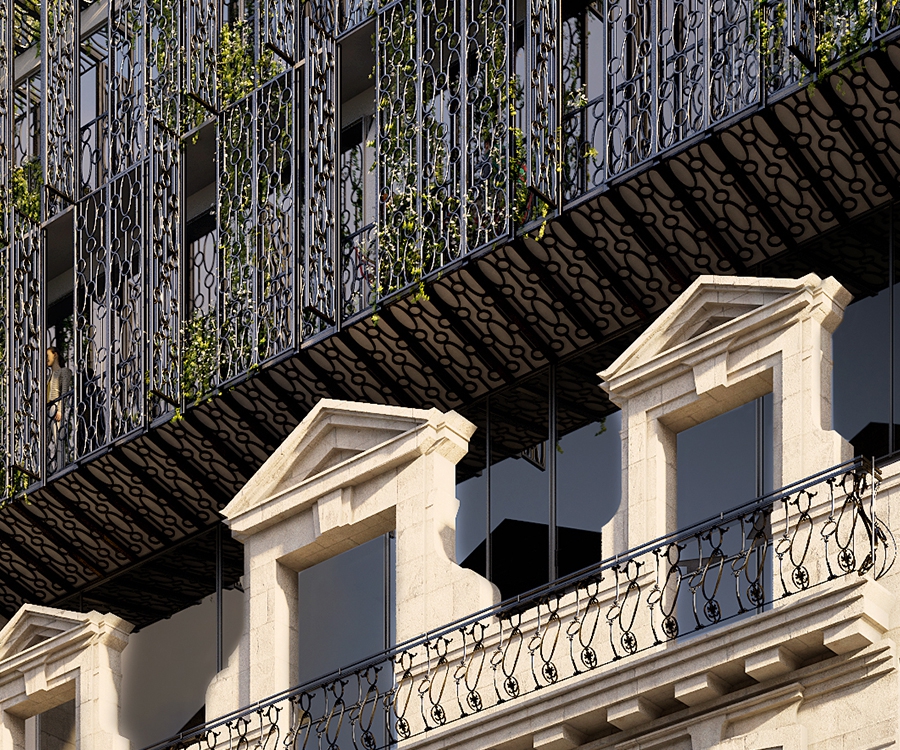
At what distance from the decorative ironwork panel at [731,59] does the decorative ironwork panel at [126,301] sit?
698 cm

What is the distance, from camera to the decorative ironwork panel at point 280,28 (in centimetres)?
2562

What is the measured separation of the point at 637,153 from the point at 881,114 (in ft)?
7.28

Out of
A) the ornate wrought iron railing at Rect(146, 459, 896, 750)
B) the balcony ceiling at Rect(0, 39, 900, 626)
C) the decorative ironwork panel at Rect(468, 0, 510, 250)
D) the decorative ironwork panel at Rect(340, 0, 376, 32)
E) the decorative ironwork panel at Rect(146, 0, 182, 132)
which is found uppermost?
the decorative ironwork panel at Rect(146, 0, 182, 132)

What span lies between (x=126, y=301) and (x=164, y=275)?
646 millimetres

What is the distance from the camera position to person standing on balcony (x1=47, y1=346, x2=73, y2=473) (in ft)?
88.3

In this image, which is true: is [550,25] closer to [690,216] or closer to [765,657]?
[690,216]

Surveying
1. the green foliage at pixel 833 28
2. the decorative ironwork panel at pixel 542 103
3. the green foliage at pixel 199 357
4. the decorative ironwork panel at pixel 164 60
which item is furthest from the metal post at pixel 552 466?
the decorative ironwork panel at pixel 164 60

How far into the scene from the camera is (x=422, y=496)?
2306cm

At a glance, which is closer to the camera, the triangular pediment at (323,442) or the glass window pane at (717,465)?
the glass window pane at (717,465)

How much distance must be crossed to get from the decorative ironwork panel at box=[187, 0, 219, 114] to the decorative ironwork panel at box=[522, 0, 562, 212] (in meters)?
4.23

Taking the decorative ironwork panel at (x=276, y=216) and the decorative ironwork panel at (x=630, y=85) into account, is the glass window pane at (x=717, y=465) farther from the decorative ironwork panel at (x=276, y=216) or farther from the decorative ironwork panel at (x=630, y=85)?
the decorative ironwork panel at (x=276, y=216)

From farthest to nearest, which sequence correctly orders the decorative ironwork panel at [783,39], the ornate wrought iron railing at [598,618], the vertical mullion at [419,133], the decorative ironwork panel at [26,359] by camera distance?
1. the decorative ironwork panel at [26,359]
2. the vertical mullion at [419,133]
3. the decorative ironwork panel at [783,39]
4. the ornate wrought iron railing at [598,618]

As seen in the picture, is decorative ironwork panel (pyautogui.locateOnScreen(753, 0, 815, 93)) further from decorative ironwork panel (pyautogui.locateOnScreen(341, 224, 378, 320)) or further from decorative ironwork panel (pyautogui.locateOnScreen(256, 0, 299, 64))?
decorative ironwork panel (pyautogui.locateOnScreen(256, 0, 299, 64))

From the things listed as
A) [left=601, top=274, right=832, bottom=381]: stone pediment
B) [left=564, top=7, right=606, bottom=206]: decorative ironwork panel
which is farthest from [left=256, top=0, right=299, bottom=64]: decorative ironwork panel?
[left=601, top=274, right=832, bottom=381]: stone pediment
